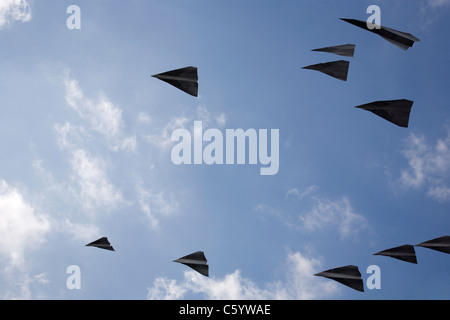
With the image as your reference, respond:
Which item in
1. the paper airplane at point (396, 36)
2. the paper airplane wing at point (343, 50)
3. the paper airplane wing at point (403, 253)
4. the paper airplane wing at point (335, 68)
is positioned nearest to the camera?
the paper airplane at point (396, 36)

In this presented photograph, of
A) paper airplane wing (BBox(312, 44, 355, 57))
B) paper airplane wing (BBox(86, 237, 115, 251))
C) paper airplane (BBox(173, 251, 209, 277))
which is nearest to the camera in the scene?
paper airplane wing (BBox(312, 44, 355, 57))

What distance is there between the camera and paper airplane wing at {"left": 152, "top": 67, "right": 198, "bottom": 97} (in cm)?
1382

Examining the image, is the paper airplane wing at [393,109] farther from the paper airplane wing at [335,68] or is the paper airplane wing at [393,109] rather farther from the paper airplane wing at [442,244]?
the paper airplane wing at [442,244]

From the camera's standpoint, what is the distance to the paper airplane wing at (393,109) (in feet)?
44.3

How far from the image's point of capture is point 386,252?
47.2 ft

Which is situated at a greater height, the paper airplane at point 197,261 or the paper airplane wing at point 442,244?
the paper airplane wing at point 442,244

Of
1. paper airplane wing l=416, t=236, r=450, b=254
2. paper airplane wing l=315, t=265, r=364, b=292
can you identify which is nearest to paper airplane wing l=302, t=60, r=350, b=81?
paper airplane wing l=416, t=236, r=450, b=254

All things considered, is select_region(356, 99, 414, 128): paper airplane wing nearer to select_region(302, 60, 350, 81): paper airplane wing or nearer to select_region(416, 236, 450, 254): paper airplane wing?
select_region(302, 60, 350, 81): paper airplane wing

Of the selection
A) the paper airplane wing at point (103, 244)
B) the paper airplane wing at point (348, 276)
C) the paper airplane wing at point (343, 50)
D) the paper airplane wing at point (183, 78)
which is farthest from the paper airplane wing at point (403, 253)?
the paper airplane wing at point (103, 244)

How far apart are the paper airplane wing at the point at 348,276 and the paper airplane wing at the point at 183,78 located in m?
9.03

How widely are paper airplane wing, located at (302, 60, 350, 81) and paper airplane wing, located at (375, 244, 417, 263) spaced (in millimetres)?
7050
